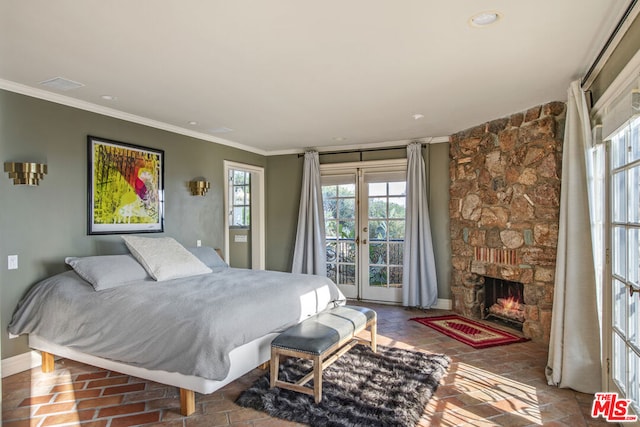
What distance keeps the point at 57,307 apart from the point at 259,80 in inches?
91.9

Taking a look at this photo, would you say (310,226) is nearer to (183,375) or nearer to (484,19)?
(183,375)

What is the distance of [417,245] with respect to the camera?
512 centimetres

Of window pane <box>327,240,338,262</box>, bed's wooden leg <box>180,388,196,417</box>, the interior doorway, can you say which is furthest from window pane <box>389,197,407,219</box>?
bed's wooden leg <box>180,388,196,417</box>

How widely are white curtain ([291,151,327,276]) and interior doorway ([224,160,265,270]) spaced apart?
0.69 meters

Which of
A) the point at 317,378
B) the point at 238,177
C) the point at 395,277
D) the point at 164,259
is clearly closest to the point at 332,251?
the point at 395,277

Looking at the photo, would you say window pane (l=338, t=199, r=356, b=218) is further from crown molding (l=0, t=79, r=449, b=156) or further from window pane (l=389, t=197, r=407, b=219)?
crown molding (l=0, t=79, r=449, b=156)

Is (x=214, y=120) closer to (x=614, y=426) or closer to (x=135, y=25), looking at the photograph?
(x=135, y=25)

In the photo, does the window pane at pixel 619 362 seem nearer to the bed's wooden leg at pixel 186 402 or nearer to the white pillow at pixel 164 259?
the bed's wooden leg at pixel 186 402

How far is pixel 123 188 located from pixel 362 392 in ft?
9.82

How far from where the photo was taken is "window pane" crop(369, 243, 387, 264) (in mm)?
5539

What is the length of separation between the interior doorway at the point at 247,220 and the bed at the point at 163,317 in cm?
246

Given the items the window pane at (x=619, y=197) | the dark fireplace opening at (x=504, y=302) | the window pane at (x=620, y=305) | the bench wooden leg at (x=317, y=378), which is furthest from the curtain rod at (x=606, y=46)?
the bench wooden leg at (x=317, y=378)

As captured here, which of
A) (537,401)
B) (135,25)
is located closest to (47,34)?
(135,25)

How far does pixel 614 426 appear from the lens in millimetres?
2375
